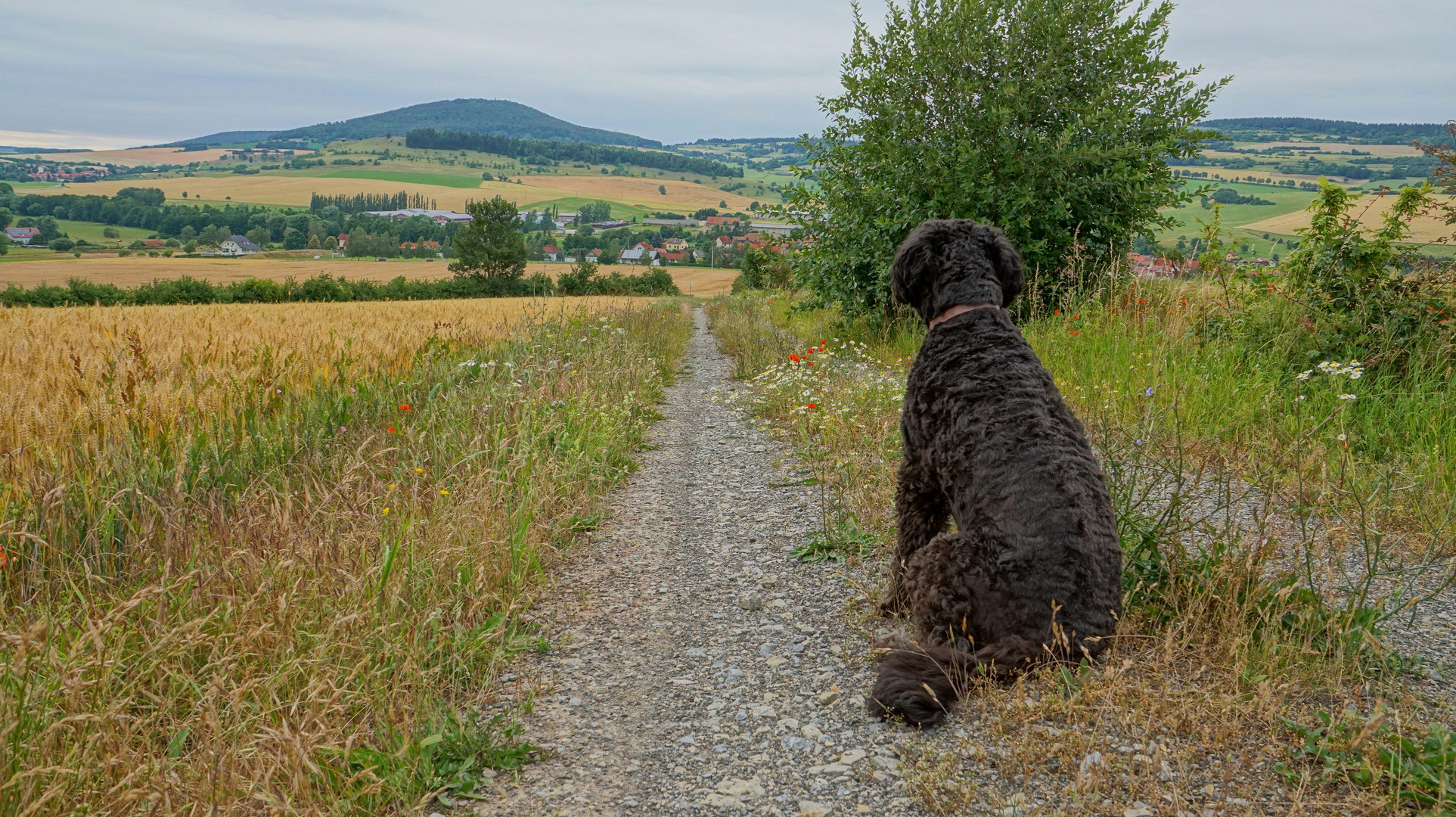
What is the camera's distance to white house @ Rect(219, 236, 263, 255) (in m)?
63.0

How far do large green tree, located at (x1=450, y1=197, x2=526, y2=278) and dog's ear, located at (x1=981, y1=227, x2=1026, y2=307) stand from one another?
2548 inches

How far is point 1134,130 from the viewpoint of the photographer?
11.3m

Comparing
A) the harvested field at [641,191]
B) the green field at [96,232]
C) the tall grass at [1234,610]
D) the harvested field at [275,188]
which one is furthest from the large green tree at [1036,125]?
the harvested field at [641,191]

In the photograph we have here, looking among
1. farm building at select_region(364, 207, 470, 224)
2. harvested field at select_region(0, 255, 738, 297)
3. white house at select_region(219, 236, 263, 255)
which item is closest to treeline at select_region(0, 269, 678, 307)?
harvested field at select_region(0, 255, 738, 297)

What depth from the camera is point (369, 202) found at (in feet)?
291

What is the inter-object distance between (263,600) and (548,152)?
16839cm

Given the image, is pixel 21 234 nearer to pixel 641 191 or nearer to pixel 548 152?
pixel 641 191

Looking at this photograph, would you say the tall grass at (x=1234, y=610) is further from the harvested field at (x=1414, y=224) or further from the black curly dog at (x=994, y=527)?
the harvested field at (x=1414, y=224)

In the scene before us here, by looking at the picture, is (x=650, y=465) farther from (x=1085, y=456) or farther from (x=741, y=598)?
(x=1085, y=456)

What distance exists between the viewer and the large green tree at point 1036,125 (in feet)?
36.0

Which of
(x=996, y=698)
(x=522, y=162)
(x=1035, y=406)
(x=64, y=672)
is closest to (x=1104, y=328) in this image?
(x=1035, y=406)

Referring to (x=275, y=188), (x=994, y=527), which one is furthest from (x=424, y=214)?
(x=994, y=527)

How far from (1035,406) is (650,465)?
197 inches

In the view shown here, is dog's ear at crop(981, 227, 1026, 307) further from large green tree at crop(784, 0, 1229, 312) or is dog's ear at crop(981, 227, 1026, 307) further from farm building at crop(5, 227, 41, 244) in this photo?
farm building at crop(5, 227, 41, 244)
